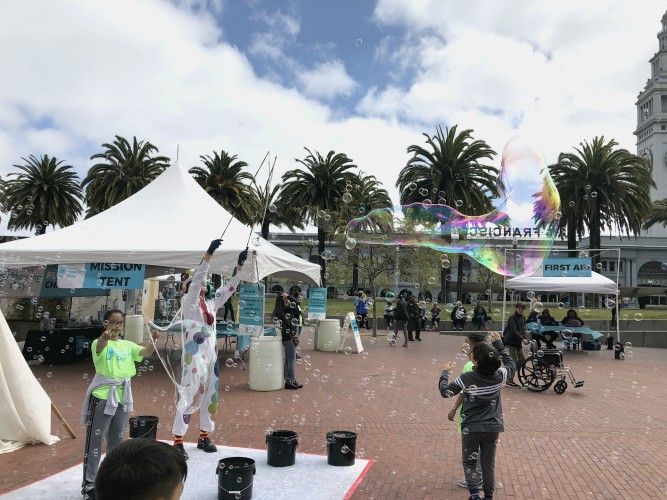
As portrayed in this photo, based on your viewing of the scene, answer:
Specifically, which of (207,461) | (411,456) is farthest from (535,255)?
(207,461)

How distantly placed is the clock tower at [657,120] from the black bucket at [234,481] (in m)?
104

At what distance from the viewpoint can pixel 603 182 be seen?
33.4m

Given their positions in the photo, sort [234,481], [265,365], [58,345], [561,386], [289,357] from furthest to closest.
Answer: [58,345] → [561,386] → [289,357] → [265,365] → [234,481]

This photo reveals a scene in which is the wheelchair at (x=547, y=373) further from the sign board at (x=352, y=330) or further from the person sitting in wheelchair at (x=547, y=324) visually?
the person sitting in wheelchair at (x=547, y=324)

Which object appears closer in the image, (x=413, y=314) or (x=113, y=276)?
(x=113, y=276)

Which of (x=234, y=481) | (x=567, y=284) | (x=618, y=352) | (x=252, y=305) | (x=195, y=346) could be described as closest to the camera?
(x=234, y=481)

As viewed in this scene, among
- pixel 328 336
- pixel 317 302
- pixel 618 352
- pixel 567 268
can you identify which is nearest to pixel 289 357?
pixel 328 336

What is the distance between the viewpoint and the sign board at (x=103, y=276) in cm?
1160

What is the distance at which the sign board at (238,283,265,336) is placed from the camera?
1109cm

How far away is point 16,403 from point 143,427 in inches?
70.3

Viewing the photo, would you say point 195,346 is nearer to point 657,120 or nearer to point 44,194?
point 44,194

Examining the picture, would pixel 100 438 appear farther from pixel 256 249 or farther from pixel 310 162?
pixel 310 162

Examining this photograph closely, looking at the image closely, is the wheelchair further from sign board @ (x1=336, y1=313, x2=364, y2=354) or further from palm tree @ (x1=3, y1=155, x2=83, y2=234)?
palm tree @ (x1=3, y1=155, x2=83, y2=234)

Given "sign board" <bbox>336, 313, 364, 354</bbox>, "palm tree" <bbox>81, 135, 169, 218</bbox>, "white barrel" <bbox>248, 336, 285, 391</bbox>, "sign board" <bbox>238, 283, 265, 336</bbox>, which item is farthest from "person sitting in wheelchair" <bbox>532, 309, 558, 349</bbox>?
"palm tree" <bbox>81, 135, 169, 218</bbox>
